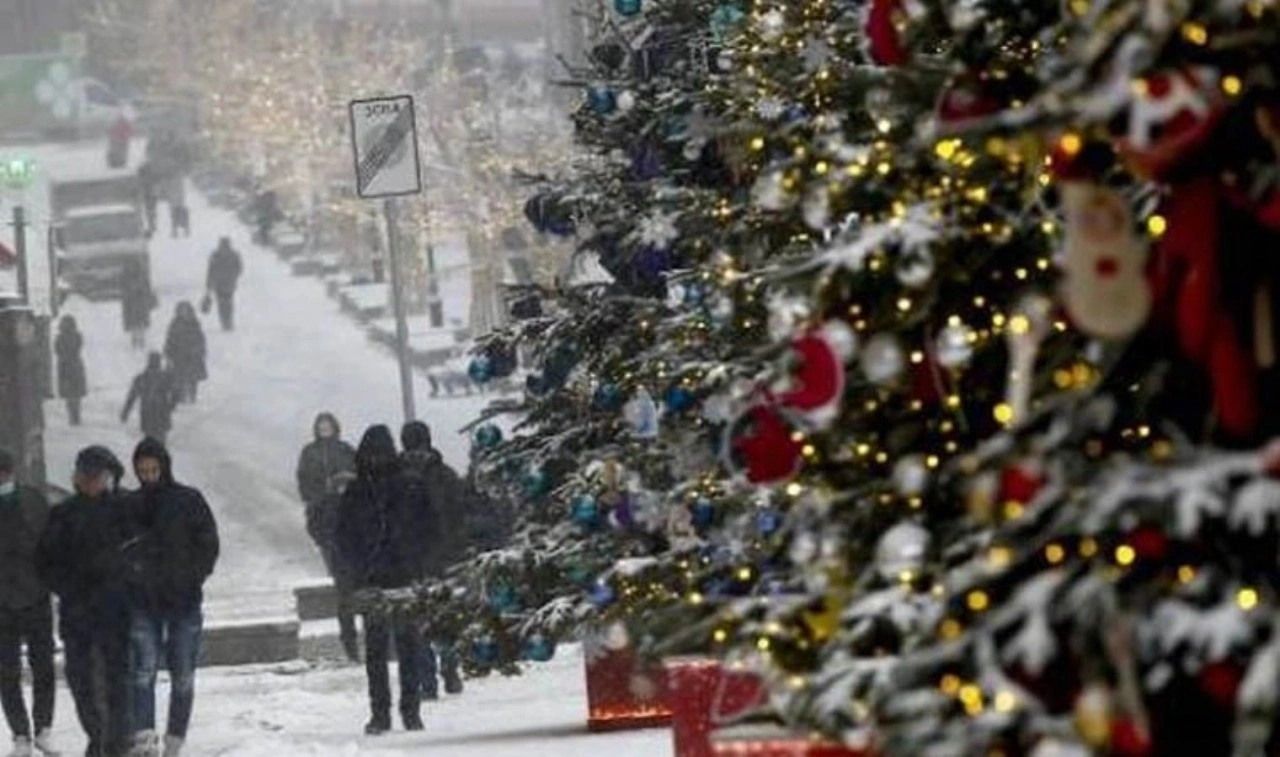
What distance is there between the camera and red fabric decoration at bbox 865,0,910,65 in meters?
10.9

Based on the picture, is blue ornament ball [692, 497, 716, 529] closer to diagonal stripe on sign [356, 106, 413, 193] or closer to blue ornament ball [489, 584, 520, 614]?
blue ornament ball [489, 584, 520, 614]

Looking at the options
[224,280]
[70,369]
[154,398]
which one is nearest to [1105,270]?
[154,398]

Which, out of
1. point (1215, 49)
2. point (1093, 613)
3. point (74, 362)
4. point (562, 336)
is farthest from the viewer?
point (74, 362)

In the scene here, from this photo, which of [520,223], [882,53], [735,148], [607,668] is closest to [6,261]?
[607,668]

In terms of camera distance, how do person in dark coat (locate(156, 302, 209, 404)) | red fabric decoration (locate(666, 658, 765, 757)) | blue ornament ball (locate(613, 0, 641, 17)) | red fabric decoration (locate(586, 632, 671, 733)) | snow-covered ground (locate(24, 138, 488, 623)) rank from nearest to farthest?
red fabric decoration (locate(666, 658, 765, 757))
blue ornament ball (locate(613, 0, 641, 17))
red fabric decoration (locate(586, 632, 671, 733))
snow-covered ground (locate(24, 138, 488, 623))
person in dark coat (locate(156, 302, 209, 404))

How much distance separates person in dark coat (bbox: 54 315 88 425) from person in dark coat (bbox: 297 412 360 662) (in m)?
20.3

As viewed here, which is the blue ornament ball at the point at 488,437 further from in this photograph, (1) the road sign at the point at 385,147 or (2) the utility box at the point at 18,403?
(2) the utility box at the point at 18,403

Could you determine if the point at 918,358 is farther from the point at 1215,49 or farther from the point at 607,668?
the point at 607,668

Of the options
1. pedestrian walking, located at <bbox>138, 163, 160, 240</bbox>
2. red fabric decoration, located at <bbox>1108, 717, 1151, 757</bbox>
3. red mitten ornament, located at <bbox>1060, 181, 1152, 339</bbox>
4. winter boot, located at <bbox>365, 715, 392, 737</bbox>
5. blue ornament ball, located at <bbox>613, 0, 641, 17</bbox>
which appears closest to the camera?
red fabric decoration, located at <bbox>1108, 717, 1151, 757</bbox>

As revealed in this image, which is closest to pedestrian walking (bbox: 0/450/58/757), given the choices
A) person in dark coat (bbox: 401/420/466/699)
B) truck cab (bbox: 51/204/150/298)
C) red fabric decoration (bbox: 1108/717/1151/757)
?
person in dark coat (bbox: 401/420/466/699)

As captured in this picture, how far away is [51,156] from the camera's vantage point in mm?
88312

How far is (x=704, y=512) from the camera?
16.4 metres

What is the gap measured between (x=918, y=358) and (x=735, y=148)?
5.56 meters

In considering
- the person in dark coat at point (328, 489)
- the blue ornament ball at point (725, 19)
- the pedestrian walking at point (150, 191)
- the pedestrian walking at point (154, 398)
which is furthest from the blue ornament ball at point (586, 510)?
the pedestrian walking at point (150, 191)
